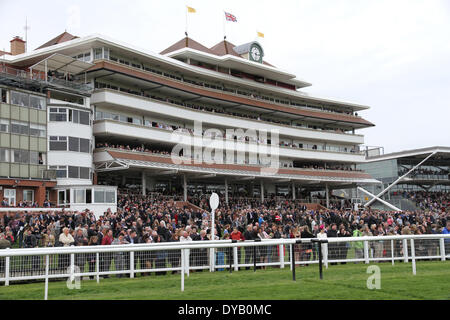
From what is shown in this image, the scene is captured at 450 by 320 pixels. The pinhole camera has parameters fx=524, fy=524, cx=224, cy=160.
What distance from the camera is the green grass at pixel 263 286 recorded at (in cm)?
812

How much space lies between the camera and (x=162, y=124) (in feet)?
142

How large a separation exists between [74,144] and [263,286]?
27.7 meters

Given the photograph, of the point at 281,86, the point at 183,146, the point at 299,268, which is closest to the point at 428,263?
the point at 299,268

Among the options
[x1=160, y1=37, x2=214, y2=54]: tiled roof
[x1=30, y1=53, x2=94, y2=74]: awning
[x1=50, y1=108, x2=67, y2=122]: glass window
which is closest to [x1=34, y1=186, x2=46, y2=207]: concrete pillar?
[x1=50, y1=108, x2=67, y2=122]: glass window

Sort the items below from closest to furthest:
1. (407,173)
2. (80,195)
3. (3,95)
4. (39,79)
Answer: (3,95) → (80,195) → (39,79) → (407,173)

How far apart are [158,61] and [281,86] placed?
1712cm

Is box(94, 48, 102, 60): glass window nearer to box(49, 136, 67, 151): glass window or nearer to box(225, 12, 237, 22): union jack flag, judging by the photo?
box(49, 136, 67, 151): glass window

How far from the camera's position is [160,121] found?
4344 centimetres

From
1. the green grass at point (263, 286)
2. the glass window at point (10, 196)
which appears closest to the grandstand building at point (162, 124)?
the glass window at point (10, 196)

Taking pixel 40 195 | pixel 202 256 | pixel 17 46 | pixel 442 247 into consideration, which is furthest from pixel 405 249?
pixel 17 46

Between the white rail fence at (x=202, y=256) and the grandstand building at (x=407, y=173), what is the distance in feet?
154

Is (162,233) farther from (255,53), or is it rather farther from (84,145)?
(255,53)

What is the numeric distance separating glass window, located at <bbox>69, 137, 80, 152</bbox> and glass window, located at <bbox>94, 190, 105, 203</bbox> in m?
3.99

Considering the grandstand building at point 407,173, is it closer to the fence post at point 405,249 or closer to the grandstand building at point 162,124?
the grandstand building at point 162,124
